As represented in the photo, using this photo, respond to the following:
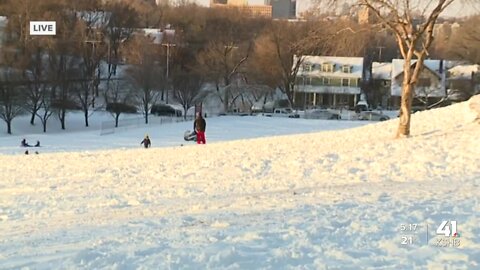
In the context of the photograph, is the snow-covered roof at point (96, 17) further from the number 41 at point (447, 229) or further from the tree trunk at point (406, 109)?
the number 41 at point (447, 229)

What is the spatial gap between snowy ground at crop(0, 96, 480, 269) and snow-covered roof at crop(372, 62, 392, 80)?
7351 centimetres

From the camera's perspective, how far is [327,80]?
286 feet

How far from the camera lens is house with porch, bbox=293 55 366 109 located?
86.9 m

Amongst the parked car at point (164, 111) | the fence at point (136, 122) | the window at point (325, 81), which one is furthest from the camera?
the window at point (325, 81)

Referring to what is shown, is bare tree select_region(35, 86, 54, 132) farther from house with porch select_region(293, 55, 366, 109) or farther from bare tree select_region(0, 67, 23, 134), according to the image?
house with porch select_region(293, 55, 366, 109)

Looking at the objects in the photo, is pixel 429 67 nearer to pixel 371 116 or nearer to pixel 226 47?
pixel 371 116

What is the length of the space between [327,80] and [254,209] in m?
79.9

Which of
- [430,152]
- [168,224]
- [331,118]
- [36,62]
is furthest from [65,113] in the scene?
[168,224]

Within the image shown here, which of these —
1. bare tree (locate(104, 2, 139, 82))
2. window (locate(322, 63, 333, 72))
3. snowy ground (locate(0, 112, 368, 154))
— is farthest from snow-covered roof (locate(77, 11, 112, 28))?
window (locate(322, 63, 333, 72))

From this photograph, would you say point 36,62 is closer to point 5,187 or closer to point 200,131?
point 200,131

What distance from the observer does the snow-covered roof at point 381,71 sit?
3499 inches

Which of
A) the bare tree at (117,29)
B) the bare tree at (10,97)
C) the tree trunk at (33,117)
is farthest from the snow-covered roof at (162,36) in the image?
the tree trunk at (33,117)

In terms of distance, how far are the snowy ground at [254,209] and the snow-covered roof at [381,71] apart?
7351 cm

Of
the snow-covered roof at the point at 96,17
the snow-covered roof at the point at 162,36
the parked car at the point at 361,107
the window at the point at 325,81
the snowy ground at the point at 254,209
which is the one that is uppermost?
the snow-covered roof at the point at 96,17
